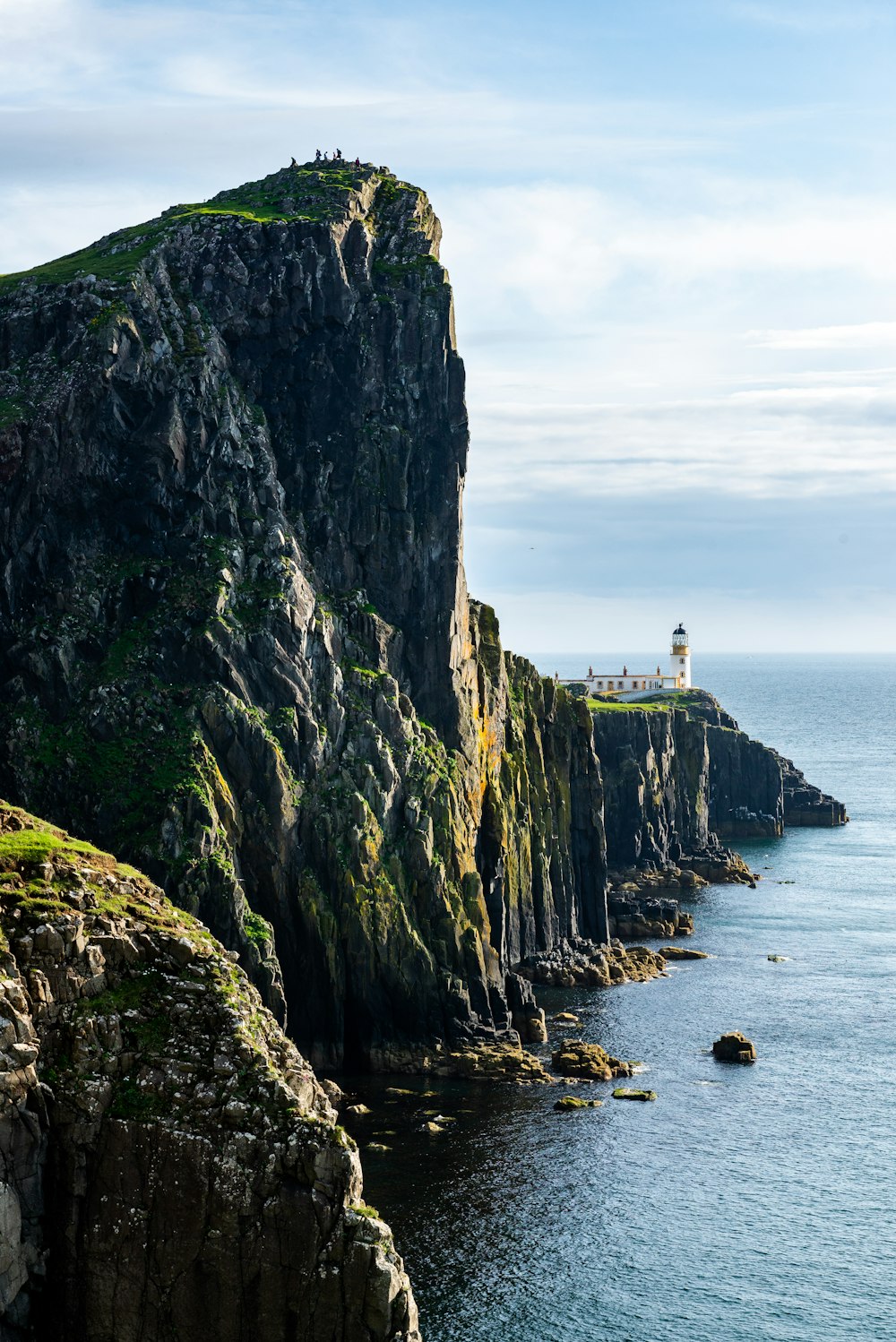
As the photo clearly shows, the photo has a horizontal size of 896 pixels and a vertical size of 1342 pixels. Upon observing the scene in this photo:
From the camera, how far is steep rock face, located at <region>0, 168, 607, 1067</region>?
126875 millimetres

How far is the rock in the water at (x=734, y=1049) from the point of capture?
5438 inches

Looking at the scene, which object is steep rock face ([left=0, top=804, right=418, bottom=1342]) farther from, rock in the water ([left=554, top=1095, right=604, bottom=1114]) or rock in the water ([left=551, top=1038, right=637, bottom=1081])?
rock in the water ([left=551, top=1038, right=637, bottom=1081])

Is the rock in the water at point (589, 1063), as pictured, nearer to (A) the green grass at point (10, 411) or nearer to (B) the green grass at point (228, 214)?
(A) the green grass at point (10, 411)

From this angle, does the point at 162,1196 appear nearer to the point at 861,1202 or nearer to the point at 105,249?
the point at 861,1202

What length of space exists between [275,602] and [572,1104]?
42903mm

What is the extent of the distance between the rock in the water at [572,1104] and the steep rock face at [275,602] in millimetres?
11932

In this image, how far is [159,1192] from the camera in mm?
72500

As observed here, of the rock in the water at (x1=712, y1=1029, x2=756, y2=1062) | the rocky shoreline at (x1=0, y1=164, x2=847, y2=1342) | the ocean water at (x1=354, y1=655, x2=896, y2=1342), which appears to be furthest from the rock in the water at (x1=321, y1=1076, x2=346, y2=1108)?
the rock in the water at (x1=712, y1=1029, x2=756, y2=1062)

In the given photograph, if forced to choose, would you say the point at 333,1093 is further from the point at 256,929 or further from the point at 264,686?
the point at 264,686

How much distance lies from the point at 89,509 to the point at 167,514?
593cm

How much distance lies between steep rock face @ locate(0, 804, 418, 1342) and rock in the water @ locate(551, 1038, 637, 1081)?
2348 inches

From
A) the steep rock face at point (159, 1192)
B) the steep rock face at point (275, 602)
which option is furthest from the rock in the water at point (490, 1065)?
the steep rock face at point (159, 1192)

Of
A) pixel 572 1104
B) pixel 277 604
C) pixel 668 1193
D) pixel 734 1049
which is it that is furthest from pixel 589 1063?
pixel 277 604

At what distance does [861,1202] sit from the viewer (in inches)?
4284
